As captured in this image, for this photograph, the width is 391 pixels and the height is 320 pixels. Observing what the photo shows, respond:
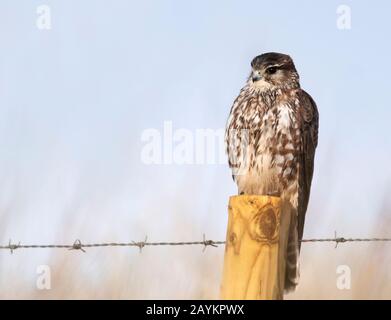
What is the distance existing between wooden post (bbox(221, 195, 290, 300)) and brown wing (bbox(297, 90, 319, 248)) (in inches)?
107

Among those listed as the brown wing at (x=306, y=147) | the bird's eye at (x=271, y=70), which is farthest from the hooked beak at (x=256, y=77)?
the brown wing at (x=306, y=147)

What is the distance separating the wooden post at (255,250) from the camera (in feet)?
14.9

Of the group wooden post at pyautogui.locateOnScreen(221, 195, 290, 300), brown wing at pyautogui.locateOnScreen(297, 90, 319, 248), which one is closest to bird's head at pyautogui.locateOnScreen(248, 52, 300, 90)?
brown wing at pyautogui.locateOnScreen(297, 90, 319, 248)

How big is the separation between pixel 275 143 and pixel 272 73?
0.90 meters

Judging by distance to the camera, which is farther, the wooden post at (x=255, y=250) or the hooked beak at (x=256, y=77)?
the hooked beak at (x=256, y=77)

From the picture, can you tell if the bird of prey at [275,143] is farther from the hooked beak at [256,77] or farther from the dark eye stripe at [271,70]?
the dark eye stripe at [271,70]

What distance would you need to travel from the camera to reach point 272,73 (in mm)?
7762

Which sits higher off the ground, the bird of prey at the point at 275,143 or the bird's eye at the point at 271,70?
the bird's eye at the point at 271,70

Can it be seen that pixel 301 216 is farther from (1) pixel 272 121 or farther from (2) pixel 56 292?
(2) pixel 56 292

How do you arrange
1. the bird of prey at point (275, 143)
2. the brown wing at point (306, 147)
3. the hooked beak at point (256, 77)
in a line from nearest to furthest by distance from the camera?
→ the bird of prey at point (275, 143) < the brown wing at point (306, 147) < the hooked beak at point (256, 77)
